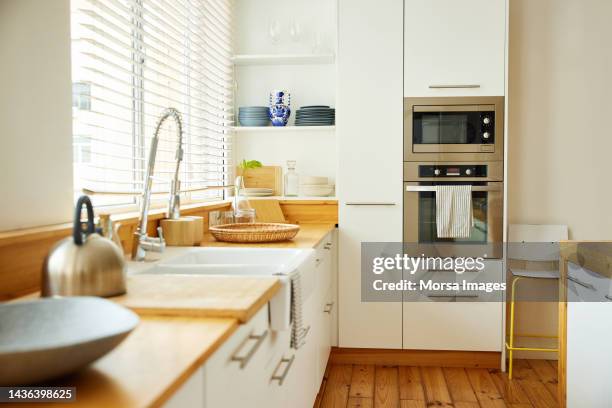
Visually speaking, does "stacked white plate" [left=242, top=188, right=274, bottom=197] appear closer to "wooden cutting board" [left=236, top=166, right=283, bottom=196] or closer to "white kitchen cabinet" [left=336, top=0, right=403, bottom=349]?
"wooden cutting board" [left=236, top=166, right=283, bottom=196]

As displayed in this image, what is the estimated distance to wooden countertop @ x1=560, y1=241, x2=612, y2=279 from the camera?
2326 mm

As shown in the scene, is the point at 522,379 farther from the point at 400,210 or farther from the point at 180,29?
the point at 180,29

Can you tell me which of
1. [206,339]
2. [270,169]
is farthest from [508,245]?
[206,339]

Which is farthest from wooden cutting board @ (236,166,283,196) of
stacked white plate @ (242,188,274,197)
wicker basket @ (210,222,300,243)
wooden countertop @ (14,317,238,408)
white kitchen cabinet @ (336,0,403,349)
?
wooden countertop @ (14,317,238,408)

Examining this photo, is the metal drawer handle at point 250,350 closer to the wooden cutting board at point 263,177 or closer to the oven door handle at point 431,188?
the oven door handle at point 431,188

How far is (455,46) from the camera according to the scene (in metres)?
3.39

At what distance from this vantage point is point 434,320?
349 centimetres

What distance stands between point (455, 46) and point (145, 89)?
1780 millimetres

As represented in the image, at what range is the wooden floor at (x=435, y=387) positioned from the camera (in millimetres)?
2994

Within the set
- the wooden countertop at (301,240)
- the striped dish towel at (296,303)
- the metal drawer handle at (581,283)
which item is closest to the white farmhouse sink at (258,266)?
the striped dish towel at (296,303)

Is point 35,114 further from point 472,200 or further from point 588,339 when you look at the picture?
point 472,200

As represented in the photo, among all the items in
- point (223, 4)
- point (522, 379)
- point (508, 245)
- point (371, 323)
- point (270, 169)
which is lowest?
point (522, 379)

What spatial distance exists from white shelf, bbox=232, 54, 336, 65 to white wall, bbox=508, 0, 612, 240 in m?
1.17

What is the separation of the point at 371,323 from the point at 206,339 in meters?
2.54
